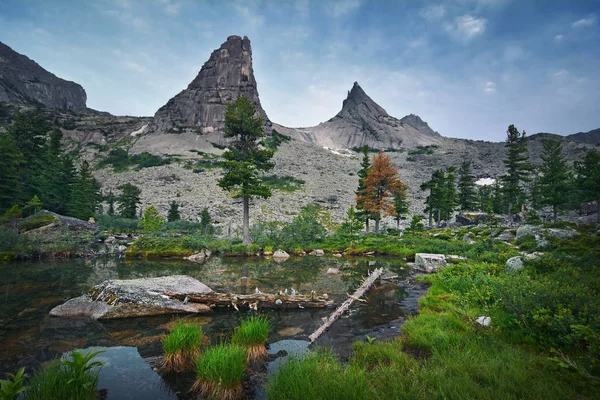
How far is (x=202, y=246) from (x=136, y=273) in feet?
31.3

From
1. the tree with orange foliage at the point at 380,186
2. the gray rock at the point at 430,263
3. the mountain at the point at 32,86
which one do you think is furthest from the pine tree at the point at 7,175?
the mountain at the point at 32,86

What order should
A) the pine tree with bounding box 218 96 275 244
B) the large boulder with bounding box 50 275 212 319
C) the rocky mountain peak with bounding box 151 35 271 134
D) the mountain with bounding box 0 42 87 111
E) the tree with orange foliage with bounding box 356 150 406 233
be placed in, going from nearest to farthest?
the large boulder with bounding box 50 275 212 319, the pine tree with bounding box 218 96 275 244, the tree with orange foliage with bounding box 356 150 406 233, the rocky mountain peak with bounding box 151 35 271 134, the mountain with bounding box 0 42 87 111

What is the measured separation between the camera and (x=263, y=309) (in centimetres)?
1010

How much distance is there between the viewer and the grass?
19.2 feet

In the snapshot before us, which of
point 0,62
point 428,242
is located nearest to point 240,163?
point 428,242

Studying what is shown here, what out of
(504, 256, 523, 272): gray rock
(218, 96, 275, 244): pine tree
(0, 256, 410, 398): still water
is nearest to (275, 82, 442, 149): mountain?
(218, 96, 275, 244): pine tree

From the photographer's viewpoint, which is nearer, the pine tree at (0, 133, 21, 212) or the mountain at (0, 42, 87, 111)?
the pine tree at (0, 133, 21, 212)

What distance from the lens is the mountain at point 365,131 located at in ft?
492

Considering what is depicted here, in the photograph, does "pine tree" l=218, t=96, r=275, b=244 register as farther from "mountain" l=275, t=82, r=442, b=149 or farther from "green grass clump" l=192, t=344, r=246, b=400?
"mountain" l=275, t=82, r=442, b=149

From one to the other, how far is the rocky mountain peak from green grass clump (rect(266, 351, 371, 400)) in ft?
383

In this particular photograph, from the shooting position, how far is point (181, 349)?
19.5ft

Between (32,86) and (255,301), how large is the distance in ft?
706

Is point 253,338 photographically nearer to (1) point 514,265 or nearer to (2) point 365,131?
(1) point 514,265

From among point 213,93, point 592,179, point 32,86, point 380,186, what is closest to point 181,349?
point 380,186
